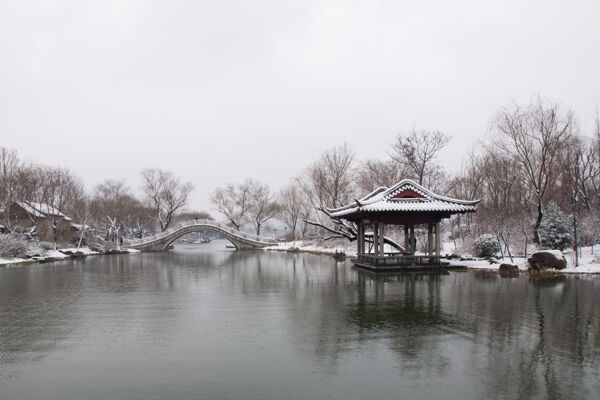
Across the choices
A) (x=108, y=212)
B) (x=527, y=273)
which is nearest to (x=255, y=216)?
(x=108, y=212)

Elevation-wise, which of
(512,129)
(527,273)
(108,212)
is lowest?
(527,273)

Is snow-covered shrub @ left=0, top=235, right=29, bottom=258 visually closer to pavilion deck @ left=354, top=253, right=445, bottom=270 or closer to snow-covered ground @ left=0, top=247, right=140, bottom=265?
snow-covered ground @ left=0, top=247, right=140, bottom=265

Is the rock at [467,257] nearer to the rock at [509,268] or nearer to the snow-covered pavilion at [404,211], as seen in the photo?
the snow-covered pavilion at [404,211]

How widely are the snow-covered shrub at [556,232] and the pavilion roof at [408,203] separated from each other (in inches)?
181

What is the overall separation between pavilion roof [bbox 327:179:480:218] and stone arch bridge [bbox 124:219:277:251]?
3021cm

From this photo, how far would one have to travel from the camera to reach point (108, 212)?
55.5 meters

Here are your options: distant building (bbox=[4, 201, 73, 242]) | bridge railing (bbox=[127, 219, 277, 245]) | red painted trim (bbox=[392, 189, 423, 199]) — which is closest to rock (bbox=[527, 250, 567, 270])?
red painted trim (bbox=[392, 189, 423, 199])

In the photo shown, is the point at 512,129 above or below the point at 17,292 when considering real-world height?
above

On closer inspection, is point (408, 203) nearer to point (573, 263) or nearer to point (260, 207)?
point (573, 263)

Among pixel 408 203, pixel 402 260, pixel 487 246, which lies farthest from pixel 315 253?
pixel 408 203

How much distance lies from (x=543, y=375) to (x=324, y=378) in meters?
2.77

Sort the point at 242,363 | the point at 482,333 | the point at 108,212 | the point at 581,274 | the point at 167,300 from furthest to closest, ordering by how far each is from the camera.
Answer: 1. the point at 108,212
2. the point at 581,274
3. the point at 167,300
4. the point at 482,333
5. the point at 242,363

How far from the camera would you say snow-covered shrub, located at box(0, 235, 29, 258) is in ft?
91.1

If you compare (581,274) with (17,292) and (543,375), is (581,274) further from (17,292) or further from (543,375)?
(17,292)
